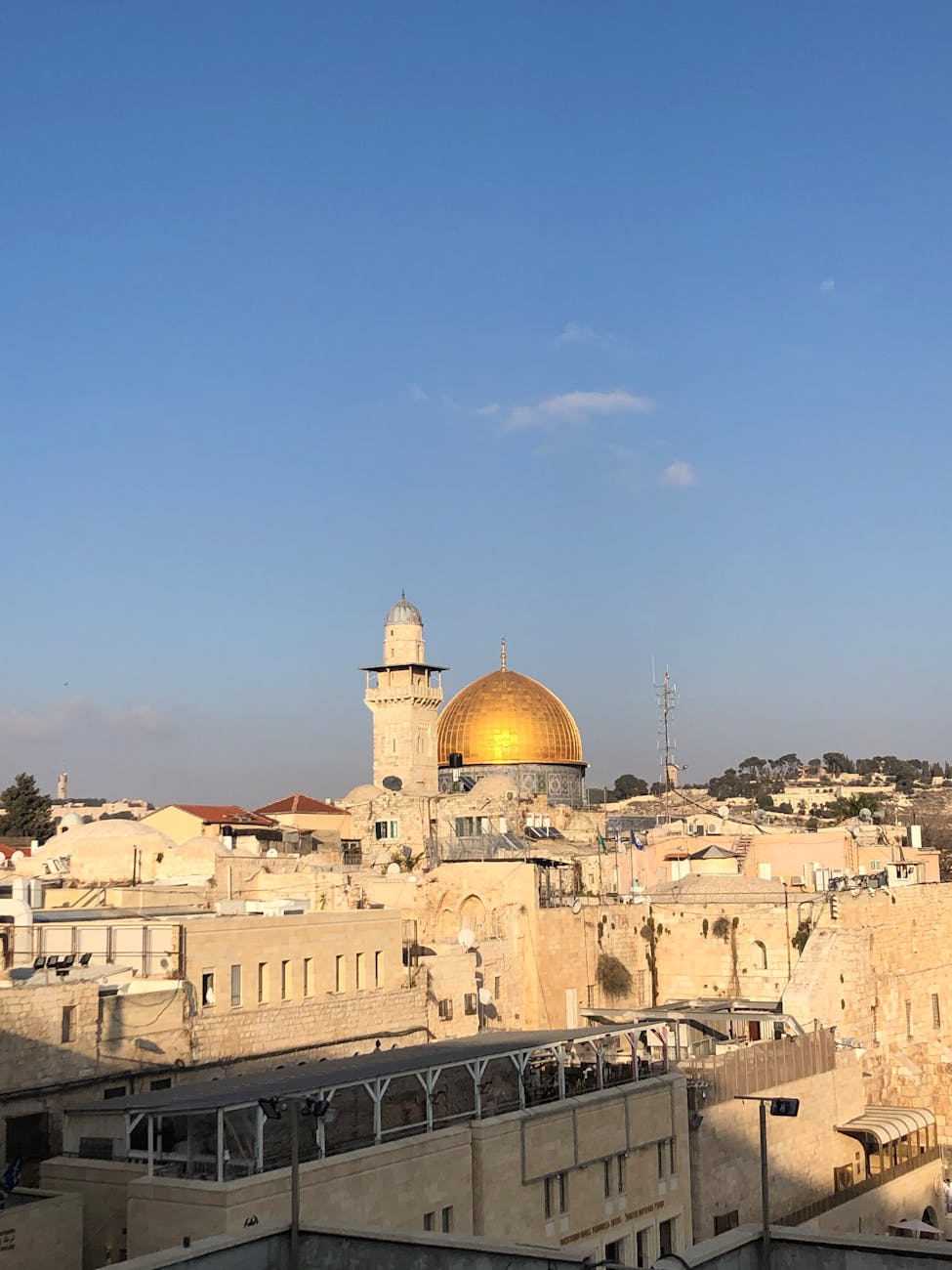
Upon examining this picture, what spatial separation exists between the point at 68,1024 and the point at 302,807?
3131cm

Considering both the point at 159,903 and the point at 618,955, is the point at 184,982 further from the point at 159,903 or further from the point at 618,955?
the point at 618,955

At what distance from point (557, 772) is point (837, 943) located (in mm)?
23214

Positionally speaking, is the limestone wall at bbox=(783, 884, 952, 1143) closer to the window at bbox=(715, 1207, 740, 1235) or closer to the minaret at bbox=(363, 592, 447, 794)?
the window at bbox=(715, 1207, 740, 1235)

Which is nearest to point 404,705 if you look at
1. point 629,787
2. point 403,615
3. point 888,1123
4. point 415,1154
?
point 403,615

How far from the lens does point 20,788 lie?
5428cm

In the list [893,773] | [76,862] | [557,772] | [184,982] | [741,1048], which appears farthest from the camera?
[893,773]

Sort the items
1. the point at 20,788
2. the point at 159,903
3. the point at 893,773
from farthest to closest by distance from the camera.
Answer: the point at 893,773 → the point at 20,788 → the point at 159,903

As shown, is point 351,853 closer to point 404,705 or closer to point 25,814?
point 404,705

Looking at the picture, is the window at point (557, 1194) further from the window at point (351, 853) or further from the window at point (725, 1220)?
the window at point (351, 853)

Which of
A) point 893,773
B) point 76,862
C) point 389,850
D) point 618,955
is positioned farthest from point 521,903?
point 893,773

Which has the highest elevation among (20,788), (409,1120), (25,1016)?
(20,788)

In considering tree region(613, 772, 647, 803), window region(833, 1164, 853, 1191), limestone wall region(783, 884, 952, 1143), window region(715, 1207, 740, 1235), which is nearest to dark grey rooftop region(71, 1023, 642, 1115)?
window region(715, 1207, 740, 1235)

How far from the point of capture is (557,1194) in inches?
700

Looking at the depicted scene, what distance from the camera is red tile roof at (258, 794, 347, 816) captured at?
162ft
